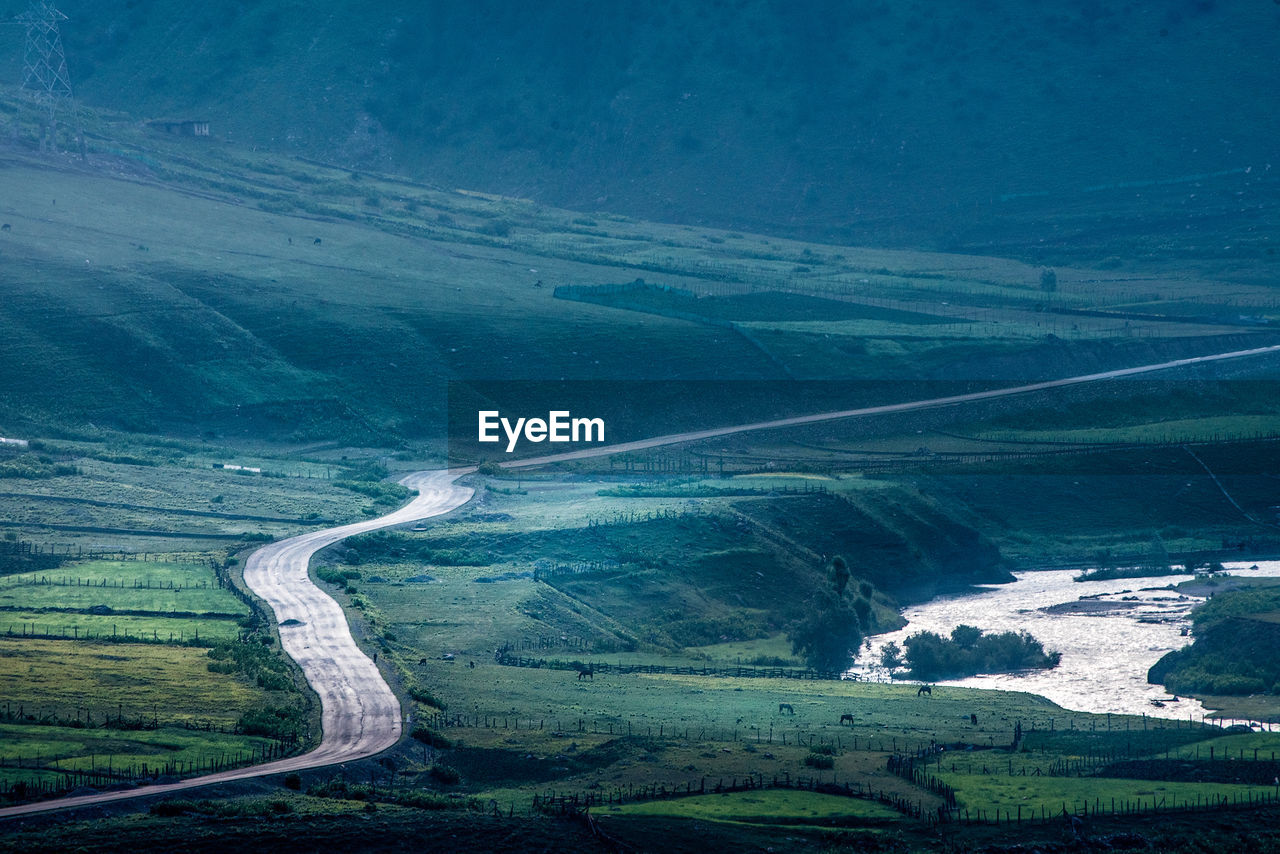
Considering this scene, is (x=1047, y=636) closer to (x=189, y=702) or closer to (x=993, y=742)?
(x=993, y=742)

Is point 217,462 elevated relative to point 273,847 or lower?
elevated

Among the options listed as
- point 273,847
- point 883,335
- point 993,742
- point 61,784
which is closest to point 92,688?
point 61,784

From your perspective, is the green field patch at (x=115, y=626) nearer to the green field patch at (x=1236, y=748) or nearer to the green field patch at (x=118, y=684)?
the green field patch at (x=118, y=684)

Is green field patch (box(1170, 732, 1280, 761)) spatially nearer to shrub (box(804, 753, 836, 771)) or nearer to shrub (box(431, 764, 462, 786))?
shrub (box(804, 753, 836, 771))

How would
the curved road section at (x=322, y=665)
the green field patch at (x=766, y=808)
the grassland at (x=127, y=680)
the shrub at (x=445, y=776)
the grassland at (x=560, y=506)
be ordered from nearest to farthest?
the green field patch at (x=766, y=808) → the curved road section at (x=322, y=665) → the grassland at (x=127, y=680) → the shrub at (x=445, y=776) → the grassland at (x=560, y=506)

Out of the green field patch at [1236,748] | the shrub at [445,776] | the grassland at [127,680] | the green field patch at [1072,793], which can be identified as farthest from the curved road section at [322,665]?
the green field patch at [1236,748]

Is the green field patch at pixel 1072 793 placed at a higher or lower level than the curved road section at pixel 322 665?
lower

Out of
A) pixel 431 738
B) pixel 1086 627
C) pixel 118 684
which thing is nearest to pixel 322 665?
pixel 118 684

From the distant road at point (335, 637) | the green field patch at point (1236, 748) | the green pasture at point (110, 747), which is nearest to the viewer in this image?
the green pasture at point (110, 747)
